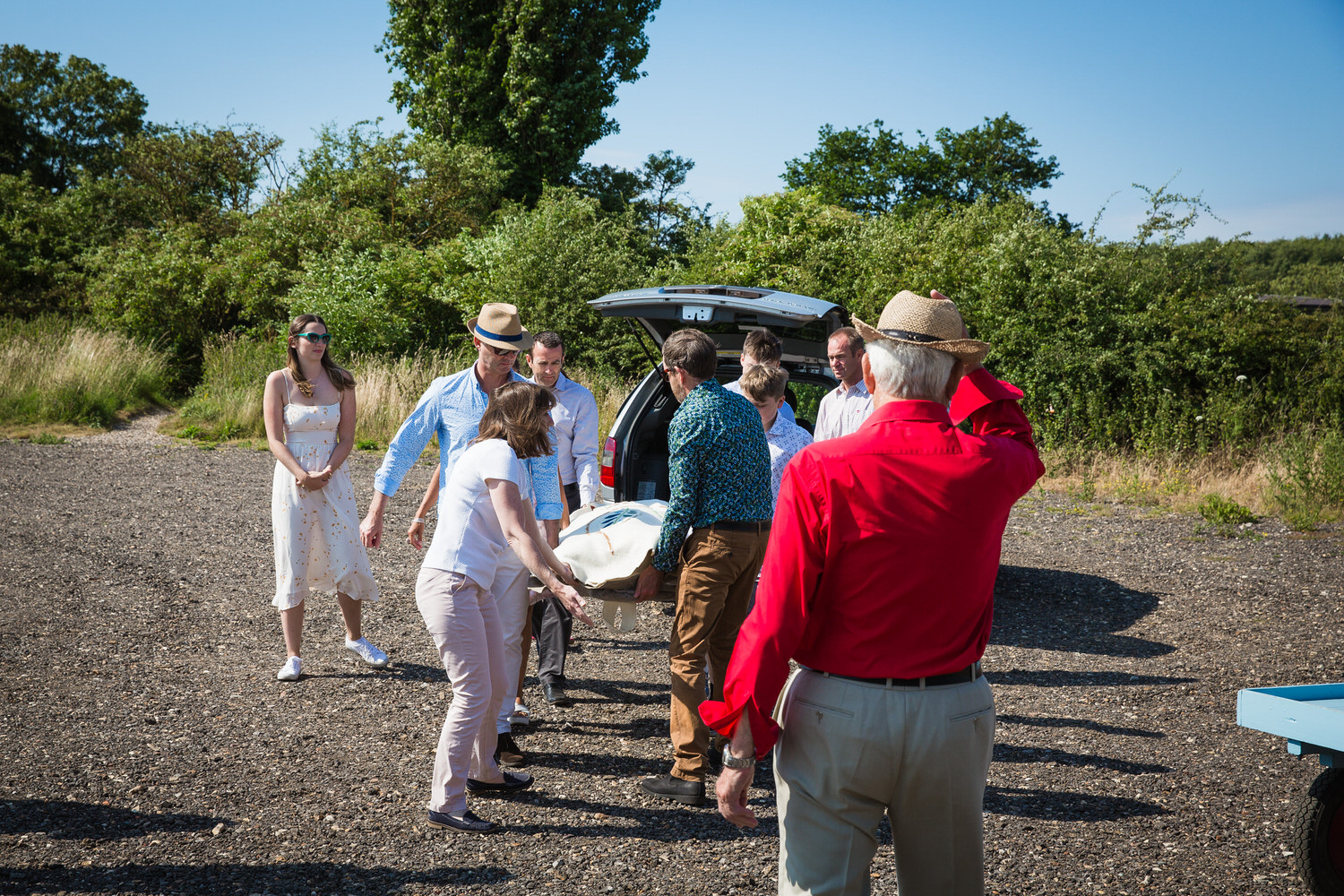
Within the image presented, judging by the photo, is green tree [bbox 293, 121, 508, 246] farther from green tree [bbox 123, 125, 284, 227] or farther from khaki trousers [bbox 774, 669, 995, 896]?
khaki trousers [bbox 774, 669, 995, 896]

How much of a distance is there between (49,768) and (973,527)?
14.0 ft

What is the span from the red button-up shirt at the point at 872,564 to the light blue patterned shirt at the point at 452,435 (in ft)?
9.23

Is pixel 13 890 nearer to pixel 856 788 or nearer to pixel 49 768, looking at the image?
pixel 49 768

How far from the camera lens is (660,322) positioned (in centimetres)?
644

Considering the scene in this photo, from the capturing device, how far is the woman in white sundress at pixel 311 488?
5512 millimetres

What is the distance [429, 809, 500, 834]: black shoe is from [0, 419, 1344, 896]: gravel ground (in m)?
0.05

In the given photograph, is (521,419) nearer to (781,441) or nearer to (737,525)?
(737,525)

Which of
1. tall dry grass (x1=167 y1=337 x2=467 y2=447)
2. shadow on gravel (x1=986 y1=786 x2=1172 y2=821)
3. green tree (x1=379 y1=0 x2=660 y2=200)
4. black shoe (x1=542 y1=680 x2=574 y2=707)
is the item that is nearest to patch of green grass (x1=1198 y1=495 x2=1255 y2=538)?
shadow on gravel (x1=986 y1=786 x2=1172 y2=821)

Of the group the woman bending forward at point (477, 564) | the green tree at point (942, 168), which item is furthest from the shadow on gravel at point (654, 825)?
the green tree at point (942, 168)

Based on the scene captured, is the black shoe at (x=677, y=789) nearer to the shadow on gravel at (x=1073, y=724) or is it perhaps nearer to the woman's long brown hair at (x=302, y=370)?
the shadow on gravel at (x=1073, y=724)

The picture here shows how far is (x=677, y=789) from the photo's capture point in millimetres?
4098

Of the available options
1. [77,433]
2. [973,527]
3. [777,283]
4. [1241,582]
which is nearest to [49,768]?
[973,527]

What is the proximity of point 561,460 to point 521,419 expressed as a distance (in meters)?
1.86

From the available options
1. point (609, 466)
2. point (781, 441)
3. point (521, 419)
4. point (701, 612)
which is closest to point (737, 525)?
point (701, 612)
